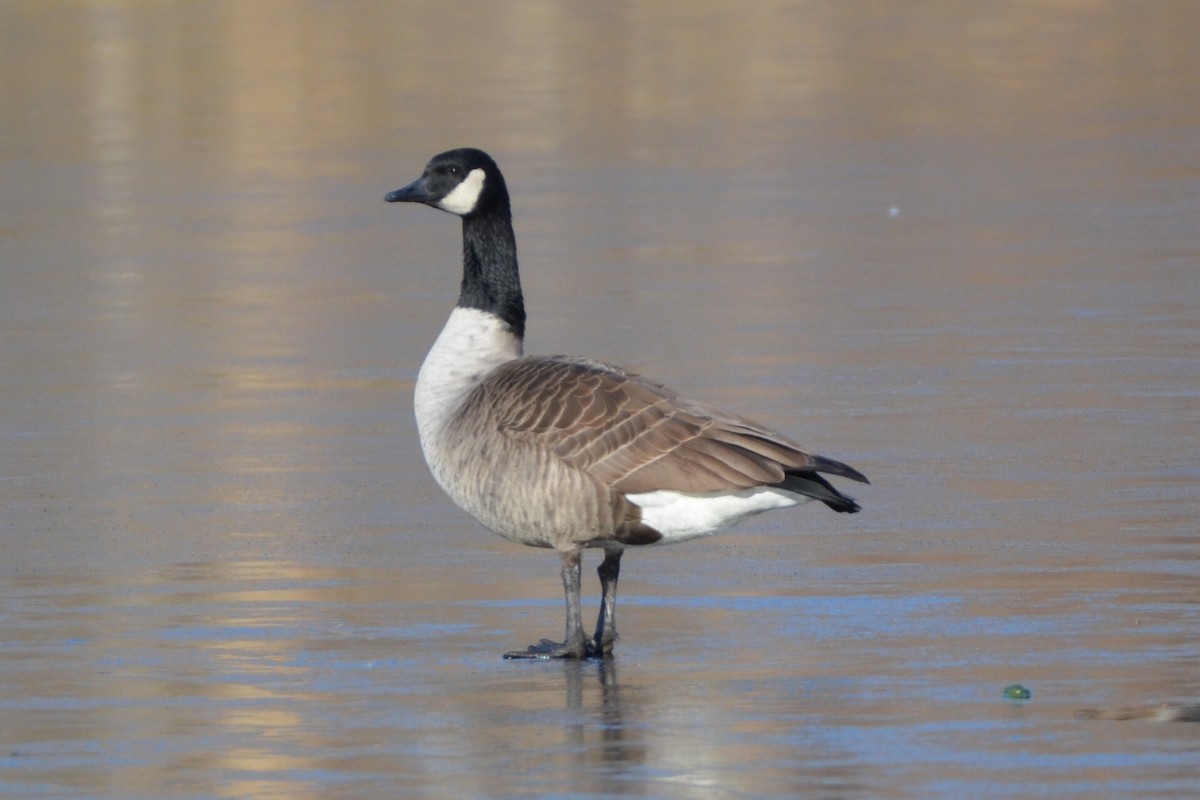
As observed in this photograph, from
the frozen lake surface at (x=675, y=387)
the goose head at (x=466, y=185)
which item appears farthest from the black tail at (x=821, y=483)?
the goose head at (x=466, y=185)

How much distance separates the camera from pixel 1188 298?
1462 centimetres

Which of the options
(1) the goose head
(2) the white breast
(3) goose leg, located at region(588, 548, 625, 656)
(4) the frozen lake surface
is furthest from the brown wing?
(1) the goose head

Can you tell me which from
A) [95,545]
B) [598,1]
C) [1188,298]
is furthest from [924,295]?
[598,1]

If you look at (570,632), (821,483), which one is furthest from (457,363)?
(821,483)

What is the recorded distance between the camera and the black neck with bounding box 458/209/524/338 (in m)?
8.26

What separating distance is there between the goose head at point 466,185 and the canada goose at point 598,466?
0.85 meters

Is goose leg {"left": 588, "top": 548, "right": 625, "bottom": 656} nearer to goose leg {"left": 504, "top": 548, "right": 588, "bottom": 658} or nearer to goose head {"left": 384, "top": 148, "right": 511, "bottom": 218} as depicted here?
goose leg {"left": 504, "top": 548, "right": 588, "bottom": 658}

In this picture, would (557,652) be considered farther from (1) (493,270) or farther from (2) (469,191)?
(2) (469,191)

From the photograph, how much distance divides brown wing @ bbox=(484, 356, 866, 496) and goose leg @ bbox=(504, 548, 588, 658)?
1.20ft

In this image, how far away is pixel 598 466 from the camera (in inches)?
285

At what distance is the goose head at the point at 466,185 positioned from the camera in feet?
27.6

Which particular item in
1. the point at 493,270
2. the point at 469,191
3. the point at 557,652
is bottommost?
the point at 557,652

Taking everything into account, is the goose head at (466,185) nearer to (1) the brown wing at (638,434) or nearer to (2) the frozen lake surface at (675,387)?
(1) the brown wing at (638,434)

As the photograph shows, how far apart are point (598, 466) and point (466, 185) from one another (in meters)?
1.62
